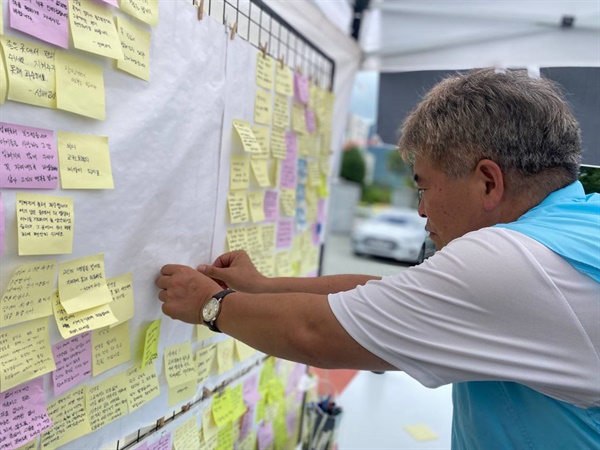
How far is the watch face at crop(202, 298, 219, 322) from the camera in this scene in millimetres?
744

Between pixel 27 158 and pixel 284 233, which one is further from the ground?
pixel 27 158

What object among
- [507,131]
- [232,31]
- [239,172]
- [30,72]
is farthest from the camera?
[239,172]

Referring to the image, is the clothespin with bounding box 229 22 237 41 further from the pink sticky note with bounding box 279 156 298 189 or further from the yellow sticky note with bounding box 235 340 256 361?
the yellow sticky note with bounding box 235 340 256 361

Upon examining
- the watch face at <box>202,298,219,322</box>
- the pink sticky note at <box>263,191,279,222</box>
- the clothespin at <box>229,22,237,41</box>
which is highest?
the clothespin at <box>229,22,237,41</box>

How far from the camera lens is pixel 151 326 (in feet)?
2.81

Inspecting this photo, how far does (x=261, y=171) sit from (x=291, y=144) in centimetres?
21

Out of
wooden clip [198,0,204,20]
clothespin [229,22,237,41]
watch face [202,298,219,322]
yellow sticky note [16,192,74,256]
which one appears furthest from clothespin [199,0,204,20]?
watch face [202,298,219,322]

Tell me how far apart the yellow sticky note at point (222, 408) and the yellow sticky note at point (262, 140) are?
0.62 meters

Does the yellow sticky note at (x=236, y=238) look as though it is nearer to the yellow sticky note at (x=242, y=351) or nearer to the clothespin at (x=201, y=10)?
the yellow sticky note at (x=242, y=351)

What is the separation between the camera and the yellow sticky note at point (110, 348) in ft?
2.43

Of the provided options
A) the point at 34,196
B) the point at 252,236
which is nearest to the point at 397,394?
the point at 252,236

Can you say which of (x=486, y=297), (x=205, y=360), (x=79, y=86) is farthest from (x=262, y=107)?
(x=486, y=297)

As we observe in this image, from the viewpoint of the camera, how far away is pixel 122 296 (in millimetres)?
773

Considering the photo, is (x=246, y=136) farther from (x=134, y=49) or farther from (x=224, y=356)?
(x=224, y=356)
